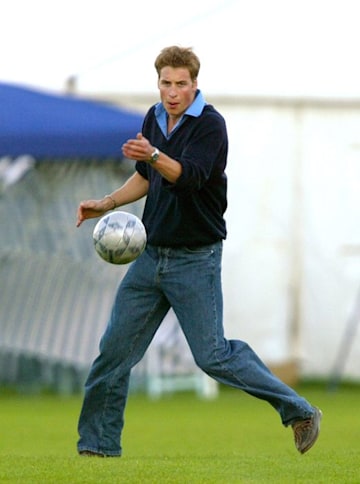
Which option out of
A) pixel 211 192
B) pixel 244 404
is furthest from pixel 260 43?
pixel 211 192

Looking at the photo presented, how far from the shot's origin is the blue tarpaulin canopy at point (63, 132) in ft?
44.5

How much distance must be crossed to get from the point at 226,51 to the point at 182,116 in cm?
875

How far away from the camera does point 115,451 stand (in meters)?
7.82

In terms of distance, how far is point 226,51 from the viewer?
1614cm

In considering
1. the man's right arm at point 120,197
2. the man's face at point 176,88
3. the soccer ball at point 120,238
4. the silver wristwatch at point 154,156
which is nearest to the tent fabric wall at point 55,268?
the man's right arm at point 120,197

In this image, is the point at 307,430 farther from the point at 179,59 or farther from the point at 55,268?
the point at 55,268

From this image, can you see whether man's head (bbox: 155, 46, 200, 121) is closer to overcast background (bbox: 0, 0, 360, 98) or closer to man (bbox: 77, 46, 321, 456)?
man (bbox: 77, 46, 321, 456)

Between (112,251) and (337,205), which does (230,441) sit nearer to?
(112,251)

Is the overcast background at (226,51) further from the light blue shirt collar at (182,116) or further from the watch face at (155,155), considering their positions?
the watch face at (155,155)

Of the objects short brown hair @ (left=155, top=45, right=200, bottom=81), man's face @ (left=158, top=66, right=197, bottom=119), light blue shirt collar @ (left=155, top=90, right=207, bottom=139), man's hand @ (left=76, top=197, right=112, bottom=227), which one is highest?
short brown hair @ (left=155, top=45, right=200, bottom=81)

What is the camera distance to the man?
294 inches

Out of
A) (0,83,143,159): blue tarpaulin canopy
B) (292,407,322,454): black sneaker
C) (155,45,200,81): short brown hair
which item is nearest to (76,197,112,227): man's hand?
(155,45,200,81): short brown hair

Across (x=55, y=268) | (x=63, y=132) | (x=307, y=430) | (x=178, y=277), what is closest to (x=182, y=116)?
(x=178, y=277)

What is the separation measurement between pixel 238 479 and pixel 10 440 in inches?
159
